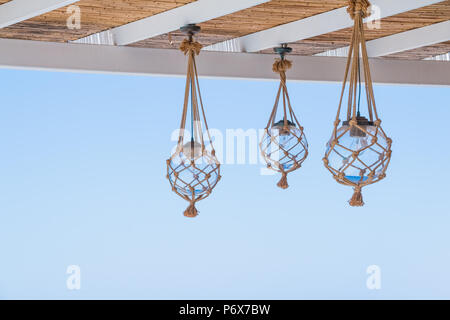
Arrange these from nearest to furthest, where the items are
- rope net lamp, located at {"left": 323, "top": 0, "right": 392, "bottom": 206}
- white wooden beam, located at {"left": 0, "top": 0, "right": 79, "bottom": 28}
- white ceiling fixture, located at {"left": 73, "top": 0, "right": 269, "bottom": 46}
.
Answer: rope net lamp, located at {"left": 323, "top": 0, "right": 392, "bottom": 206} → white wooden beam, located at {"left": 0, "top": 0, "right": 79, "bottom": 28} → white ceiling fixture, located at {"left": 73, "top": 0, "right": 269, "bottom": 46}

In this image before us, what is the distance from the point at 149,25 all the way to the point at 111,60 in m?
0.26

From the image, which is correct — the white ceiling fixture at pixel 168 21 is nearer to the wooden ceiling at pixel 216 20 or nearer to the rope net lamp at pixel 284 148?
the wooden ceiling at pixel 216 20

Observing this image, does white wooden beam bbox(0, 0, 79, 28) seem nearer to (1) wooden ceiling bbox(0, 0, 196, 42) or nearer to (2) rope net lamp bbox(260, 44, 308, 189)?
(1) wooden ceiling bbox(0, 0, 196, 42)

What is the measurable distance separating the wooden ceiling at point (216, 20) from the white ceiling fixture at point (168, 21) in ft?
0.09

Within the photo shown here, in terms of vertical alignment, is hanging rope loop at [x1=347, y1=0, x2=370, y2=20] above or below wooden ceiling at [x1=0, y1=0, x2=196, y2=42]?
below

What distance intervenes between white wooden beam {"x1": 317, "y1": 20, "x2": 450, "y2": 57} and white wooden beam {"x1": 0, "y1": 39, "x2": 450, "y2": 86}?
119 mm

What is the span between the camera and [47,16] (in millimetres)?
3086

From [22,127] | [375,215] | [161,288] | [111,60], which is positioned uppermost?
[111,60]

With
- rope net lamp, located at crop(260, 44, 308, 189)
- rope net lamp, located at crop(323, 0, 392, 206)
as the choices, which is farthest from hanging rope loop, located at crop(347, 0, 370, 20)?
rope net lamp, located at crop(260, 44, 308, 189)

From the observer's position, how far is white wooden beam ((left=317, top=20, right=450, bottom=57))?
3.33 m

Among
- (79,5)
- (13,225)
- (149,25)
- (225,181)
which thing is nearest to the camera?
(79,5)

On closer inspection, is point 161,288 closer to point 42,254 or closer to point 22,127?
point 42,254

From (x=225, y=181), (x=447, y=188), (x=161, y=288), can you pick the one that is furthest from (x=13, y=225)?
(x=447, y=188)

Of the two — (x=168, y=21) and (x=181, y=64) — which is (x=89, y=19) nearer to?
(x=168, y=21)
